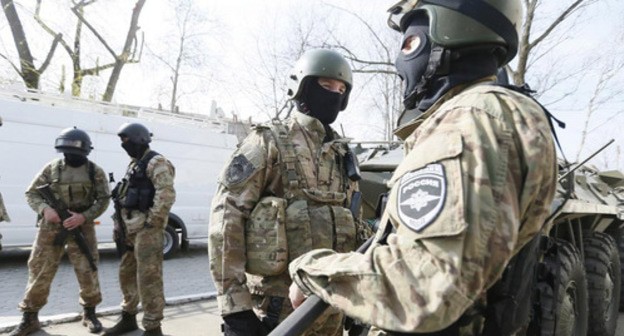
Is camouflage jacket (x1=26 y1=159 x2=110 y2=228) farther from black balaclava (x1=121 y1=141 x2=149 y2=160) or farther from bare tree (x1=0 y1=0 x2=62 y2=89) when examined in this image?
bare tree (x1=0 y1=0 x2=62 y2=89)

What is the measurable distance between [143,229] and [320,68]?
2679 mm

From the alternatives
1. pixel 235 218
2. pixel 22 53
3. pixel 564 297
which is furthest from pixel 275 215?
pixel 22 53

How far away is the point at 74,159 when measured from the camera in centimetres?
471

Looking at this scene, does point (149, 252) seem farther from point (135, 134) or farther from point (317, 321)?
point (317, 321)

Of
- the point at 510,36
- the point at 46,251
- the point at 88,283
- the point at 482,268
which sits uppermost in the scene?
the point at 510,36

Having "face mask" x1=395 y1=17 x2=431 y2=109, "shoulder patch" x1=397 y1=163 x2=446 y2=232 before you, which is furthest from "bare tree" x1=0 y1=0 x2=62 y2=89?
"shoulder patch" x1=397 y1=163 x2=446 y2=232

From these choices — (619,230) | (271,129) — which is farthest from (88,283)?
(619,230)

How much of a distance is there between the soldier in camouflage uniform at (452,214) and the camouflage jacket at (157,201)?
331 centimetres

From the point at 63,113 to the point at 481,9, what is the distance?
23.3 feet

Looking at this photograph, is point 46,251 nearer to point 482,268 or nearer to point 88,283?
point 88,283

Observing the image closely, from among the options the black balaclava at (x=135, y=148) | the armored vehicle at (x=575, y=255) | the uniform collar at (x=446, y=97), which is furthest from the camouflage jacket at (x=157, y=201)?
the uniform collar at (x=446, y=97)

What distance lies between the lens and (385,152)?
5449 millimetres

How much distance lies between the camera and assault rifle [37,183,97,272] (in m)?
4.48

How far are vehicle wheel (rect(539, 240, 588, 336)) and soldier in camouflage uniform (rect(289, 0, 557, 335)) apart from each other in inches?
89.9
